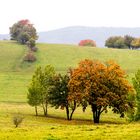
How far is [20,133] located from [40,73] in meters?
46.6

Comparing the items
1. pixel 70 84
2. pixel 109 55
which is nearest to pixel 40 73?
pixel 70 84

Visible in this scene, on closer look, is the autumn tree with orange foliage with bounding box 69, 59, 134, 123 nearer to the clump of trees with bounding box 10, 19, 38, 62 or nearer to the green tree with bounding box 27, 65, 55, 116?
the green tree with bounding box 27, 65, 55, 116

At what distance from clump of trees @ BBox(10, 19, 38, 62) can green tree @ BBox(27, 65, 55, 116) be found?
235 ft

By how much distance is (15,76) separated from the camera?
12950 centimetres

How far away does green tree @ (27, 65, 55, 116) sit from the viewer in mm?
78062

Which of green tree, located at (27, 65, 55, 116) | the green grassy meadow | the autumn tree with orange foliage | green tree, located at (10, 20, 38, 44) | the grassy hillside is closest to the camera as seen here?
the green grassy meadow

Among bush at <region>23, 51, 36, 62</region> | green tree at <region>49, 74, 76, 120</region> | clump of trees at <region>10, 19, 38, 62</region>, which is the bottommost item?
green tree at <region>49, 74, 76, 120</region>

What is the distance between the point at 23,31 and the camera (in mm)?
177250

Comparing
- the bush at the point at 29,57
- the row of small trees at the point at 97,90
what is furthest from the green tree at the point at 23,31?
the row of small trees at the point at 97,90

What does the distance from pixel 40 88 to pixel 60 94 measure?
251 inches

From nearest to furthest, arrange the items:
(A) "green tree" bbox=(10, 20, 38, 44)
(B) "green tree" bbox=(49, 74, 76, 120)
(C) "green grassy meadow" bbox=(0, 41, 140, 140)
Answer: (C) "green grassy meadow" bbox=(0, 41, 140, 140) → (B) "green tree" bbox=(49, 74, 76, 120) → (A) "green tree" bbox=(10, 20, 38, 44)

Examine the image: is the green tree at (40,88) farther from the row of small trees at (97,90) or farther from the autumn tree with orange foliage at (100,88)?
the autumn tree with orange foliage at (100,88)

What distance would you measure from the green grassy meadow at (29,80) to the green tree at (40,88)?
2970mm

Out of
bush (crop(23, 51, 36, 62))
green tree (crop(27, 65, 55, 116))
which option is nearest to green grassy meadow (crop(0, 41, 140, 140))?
bush (crop(23, 51, 36, 62))
